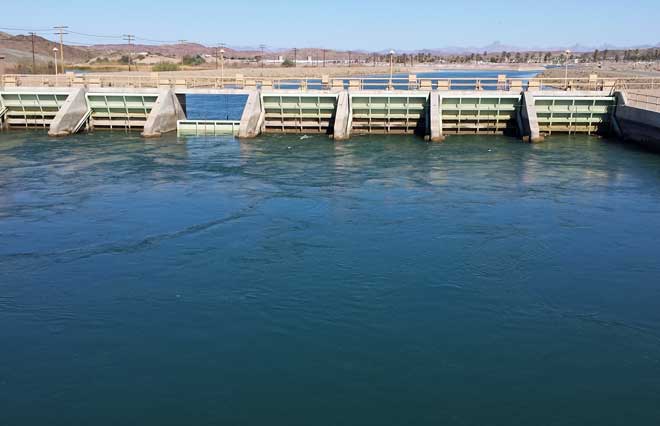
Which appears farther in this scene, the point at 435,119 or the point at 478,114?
the point at 478,114

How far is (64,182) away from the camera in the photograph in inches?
1127

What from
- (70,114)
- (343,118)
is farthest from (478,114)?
(70,114)

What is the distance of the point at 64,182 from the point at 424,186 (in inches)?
629

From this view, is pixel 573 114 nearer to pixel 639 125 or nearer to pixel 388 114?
pixel 639 125

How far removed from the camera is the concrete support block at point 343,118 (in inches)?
1591

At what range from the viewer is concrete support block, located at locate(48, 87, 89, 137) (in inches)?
1631

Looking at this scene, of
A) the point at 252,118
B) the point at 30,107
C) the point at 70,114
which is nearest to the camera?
the point at 252,118

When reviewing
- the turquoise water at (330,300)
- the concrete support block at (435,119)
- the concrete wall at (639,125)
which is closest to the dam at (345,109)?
the concrete support block at (435,119)

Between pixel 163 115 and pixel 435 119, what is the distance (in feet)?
59.1

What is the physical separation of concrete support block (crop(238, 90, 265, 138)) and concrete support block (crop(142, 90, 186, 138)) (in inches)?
225

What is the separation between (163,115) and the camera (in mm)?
43031

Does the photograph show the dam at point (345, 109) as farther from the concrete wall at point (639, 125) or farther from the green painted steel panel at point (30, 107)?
the concrete wall at point (639, 125)

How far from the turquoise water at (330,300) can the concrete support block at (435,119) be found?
1084 centimetres

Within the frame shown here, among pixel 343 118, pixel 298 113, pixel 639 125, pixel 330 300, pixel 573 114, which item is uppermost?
pixel 573 114
